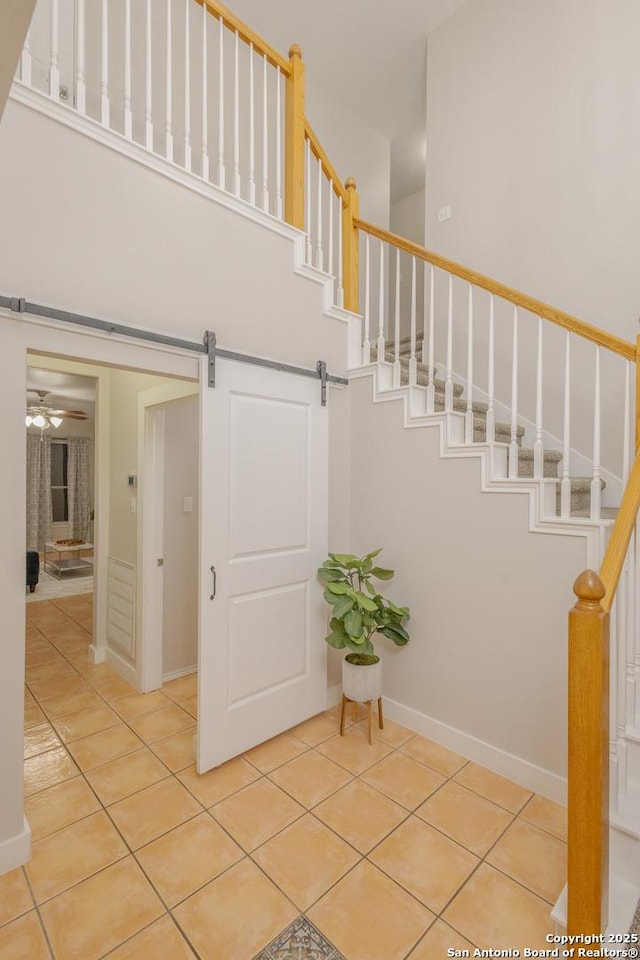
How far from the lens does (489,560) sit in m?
2.46

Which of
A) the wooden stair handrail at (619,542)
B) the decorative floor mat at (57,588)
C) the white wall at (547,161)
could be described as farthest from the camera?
the decorative floor mat at (57,588)

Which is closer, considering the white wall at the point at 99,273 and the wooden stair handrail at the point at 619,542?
the wooden stair handrail at the point at 619,542

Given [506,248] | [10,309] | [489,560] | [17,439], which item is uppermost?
[506,248]

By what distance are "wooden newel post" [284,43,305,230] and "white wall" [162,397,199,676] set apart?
4.72ft

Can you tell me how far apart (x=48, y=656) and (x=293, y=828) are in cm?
280

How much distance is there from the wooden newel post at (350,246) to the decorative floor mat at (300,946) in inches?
127

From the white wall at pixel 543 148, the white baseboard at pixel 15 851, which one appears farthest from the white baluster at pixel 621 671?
the white baseboard at pixel 15 851

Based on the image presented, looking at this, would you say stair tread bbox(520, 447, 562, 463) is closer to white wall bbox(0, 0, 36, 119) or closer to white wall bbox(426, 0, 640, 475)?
white wall bbox(426, 0, 640, 475)

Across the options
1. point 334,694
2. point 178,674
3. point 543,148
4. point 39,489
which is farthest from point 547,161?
point 39,489

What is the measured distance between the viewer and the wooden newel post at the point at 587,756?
4.24 ft

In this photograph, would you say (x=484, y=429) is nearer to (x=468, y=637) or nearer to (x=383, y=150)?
(x=468, y=637)

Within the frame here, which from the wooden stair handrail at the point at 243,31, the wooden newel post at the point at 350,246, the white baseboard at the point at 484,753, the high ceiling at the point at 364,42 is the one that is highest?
the high ceiling at the point at 364,42

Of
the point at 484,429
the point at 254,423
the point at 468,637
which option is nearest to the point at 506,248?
the point at 484,429

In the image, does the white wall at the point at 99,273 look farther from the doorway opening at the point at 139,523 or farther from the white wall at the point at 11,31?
the white wall at the point at 11,31
